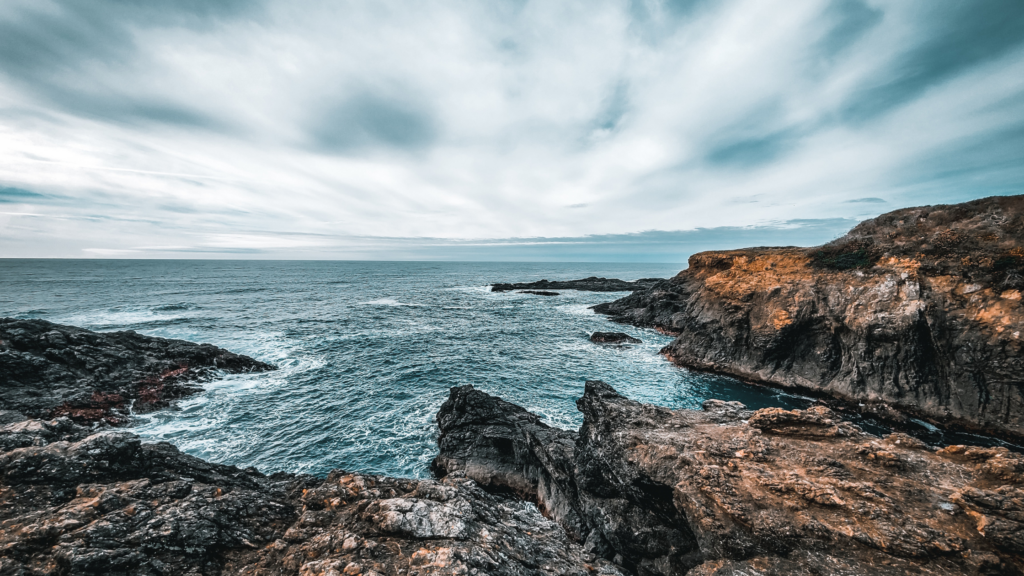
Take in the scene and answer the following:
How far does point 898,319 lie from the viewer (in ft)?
77.4

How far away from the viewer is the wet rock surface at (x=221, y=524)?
676cm

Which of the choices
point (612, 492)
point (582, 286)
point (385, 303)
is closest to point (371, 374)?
point (612, 492)

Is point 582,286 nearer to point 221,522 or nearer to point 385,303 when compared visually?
point 385,303

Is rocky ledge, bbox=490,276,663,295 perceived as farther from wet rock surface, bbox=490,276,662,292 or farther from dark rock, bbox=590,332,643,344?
dark rock, bbox=590,332,643,344

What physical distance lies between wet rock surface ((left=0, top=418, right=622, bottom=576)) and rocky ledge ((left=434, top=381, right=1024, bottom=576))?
8.30ft

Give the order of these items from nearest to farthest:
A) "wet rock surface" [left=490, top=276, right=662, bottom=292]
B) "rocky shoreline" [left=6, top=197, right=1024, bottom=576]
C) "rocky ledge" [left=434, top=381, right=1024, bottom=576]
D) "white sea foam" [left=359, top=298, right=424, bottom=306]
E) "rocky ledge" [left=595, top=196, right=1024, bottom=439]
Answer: "rocky shoreline" [left=6, top=197, right=1024, bottom=576] < "rocky ledge" [left=434, top=381, right=1024, bottom=576] < "rocky ledge" [left=595, top=196, right=1024, bottom=439] < "white sea foam" [left=359, top=298, right=424, bottom=306] < "wet rock surface" [left=490, top=276, right=662, bottom=292]

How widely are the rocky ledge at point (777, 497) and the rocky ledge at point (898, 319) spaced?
1845 cm

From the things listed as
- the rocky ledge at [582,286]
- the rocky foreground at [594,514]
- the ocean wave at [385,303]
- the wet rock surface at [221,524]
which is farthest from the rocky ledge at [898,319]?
the rocky ledge at [582,286]

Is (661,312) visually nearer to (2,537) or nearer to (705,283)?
(705,283)

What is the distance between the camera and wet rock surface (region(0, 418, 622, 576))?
676 centimetres

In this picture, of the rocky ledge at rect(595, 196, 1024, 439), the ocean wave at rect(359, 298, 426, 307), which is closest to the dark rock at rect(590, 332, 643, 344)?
the rocky ledge at rect(595, 196, 1024, 439)

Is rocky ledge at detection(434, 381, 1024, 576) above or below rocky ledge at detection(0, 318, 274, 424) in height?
above

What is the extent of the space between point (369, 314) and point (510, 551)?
60.1 m

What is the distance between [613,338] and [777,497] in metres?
36.6
